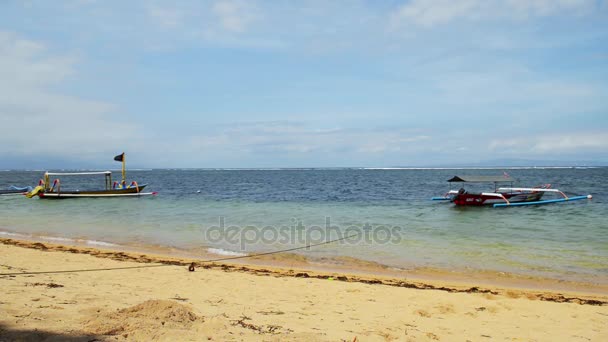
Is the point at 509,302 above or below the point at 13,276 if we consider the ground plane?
below

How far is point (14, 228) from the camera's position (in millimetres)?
18328

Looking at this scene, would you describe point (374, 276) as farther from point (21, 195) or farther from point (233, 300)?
point (21, 195)

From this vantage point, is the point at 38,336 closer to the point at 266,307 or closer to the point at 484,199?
the point at 266,307

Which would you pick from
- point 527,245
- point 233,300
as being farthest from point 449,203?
point 233,300

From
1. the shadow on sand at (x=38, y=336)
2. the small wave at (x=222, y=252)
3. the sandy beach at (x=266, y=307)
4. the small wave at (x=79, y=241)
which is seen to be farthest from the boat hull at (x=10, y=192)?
the shadow on sand at (x=38, y=336)

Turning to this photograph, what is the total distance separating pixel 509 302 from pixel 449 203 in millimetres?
24620

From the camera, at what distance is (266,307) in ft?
21.8
